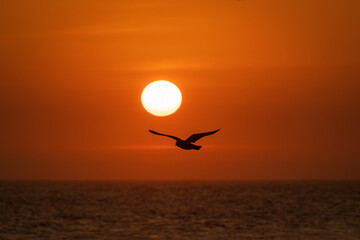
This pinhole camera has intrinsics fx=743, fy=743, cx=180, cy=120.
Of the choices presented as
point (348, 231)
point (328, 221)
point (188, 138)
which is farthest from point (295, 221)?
point (188, 138)

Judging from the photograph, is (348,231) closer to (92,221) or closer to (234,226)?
(234,226)

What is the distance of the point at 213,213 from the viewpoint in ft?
288

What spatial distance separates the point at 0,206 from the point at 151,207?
20004 mm

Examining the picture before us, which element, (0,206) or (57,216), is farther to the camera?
(0,206)

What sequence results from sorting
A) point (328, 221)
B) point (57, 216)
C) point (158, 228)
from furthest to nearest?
point (57, 216) → point (328, 221) → point (158, 228)

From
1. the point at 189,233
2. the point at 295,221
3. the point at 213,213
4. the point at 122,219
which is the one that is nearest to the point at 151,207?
the point at 213,213

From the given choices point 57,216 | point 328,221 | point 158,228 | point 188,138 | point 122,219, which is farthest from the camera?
point 57,216

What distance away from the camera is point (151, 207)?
100 meters

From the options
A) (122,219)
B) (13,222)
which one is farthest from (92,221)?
(13,222)

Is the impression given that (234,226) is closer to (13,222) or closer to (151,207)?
(13,222)

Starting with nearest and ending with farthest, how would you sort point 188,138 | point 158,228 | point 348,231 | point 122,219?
1. point 188,138
2. point 348,231
3. point 158,228
4. point 122,219

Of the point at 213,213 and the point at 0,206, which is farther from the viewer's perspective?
the point at 0,206

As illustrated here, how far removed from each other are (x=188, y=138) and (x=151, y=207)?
76698mm

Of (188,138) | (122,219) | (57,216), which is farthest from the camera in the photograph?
(57,216)
